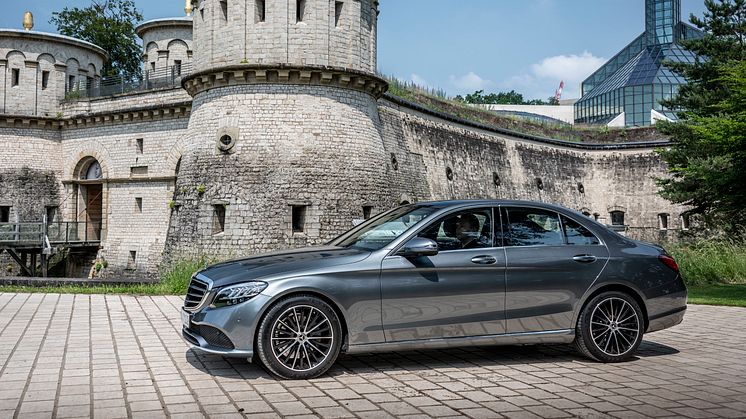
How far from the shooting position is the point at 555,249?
22.7 feet

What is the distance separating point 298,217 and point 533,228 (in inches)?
549

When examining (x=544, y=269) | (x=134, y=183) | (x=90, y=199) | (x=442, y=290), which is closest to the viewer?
(x=442, y=290)

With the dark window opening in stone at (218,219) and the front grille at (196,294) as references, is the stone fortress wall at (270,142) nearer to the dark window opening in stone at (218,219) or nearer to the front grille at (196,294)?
the dark window opening in stone at (218,219)

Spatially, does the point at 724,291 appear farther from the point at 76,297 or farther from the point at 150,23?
the point at 150,23

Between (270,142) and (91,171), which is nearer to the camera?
(270,142)

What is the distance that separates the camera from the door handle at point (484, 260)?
6.55 meters

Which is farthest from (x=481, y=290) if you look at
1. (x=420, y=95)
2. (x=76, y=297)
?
(x=420, y=95)

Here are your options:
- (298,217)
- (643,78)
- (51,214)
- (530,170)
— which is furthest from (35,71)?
(643,78)

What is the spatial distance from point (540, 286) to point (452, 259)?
0.96 m

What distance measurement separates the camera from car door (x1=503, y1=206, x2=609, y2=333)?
21.7 feet

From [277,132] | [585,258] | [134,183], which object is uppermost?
[277,132]

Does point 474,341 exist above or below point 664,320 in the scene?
below

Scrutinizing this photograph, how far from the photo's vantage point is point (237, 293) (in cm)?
599

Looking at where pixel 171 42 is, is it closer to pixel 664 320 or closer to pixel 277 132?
pixel 277 132
